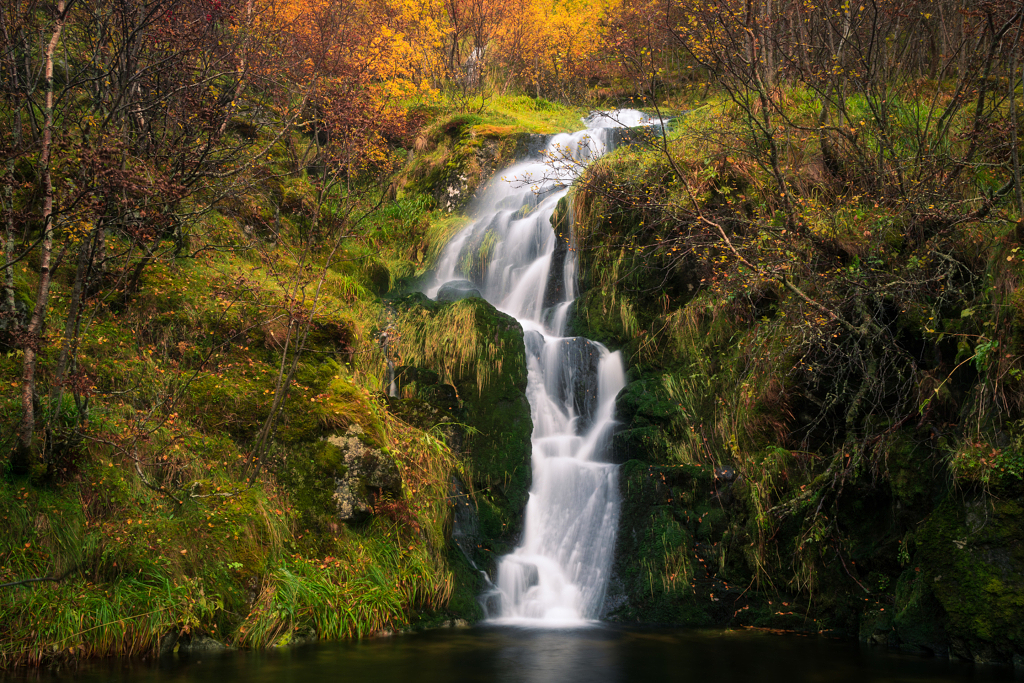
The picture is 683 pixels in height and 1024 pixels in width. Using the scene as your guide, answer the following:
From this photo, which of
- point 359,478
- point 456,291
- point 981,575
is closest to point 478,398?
point 359,478

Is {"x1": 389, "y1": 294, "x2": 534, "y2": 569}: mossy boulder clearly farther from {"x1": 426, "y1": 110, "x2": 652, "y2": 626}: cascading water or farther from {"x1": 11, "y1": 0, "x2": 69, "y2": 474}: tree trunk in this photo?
{"x1": 11, "y1": 0, "x2": 69, "y2": 474}: tree trunk

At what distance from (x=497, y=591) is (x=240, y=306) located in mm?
4010

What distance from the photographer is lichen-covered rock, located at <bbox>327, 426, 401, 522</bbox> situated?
6461 millimetres

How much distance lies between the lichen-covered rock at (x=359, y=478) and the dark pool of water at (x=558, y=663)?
47.2 inches

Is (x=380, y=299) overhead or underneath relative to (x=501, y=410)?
overhead

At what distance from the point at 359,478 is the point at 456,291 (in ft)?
14.4

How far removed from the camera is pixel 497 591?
277 inches

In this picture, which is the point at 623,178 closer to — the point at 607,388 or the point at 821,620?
the point at 607,388

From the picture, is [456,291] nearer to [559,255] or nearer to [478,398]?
[559,255]

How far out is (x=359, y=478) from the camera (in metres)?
6.60

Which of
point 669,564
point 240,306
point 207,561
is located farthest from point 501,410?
point 207,561

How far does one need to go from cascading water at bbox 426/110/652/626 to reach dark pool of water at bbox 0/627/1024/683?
0.98 m

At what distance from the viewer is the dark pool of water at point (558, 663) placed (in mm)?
4688

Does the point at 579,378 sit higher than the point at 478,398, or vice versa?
the point at 579,378
